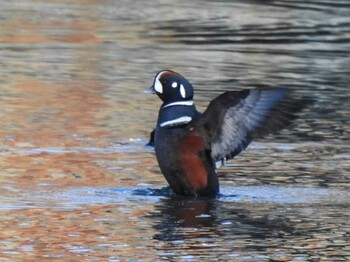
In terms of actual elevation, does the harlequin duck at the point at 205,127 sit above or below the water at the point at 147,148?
above

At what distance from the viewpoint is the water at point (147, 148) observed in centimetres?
796

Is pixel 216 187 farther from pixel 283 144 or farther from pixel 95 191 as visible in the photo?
pixel 283 144

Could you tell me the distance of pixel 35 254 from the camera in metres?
7.43

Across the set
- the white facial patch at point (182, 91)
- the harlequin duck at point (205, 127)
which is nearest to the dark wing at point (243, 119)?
the harlequin duck at point (205, 127)

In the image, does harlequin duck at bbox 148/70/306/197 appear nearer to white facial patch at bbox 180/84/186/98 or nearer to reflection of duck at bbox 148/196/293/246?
white facial patch at bbox 180/84/186/98

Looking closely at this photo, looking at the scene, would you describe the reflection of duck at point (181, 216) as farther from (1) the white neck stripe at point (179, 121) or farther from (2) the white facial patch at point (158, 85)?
(2) the white facial patch at point (158, 85)

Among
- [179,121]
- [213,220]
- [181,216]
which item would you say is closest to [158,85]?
[179,121]

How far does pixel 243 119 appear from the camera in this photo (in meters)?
9.27

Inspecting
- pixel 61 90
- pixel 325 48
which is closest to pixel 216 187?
pixel 61 90

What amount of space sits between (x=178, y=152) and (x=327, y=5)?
17.1 m

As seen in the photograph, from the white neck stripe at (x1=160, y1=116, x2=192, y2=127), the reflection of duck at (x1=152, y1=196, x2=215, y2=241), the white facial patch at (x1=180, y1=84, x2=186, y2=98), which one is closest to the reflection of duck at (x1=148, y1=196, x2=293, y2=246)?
the reflection of duck at (x1=152, y1=196, x2=215, y2=241)

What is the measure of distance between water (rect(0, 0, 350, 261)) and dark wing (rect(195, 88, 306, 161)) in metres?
0.40

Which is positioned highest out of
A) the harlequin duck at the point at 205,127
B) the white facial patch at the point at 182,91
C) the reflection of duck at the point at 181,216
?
the white facial patch at the point at 182,91

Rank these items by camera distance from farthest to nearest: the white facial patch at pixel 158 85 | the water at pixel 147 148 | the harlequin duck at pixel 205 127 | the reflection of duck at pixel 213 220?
the white facial patch at pixel 158 85, the harlequin duck at pixel 205 127, the reflection of duck at pixel 213 220, the water at pixel 147 148
